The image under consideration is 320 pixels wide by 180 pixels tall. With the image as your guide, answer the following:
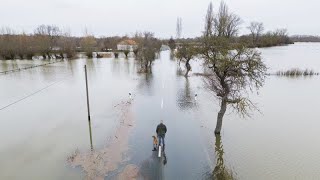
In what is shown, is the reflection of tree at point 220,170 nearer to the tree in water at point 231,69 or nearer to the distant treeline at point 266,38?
the tree in water at point 231,69

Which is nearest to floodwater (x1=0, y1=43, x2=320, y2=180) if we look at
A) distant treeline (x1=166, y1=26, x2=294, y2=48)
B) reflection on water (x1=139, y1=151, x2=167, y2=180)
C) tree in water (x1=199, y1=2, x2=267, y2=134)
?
reflection on water (x1=139, y1=151, x2=167, y2=180)

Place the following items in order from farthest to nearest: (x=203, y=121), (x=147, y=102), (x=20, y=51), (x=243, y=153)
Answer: (x=20, y=51) < (x=147, y=102) < (x=203, y=121) < (x=243, y=153)

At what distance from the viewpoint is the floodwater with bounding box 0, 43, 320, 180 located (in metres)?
13.5

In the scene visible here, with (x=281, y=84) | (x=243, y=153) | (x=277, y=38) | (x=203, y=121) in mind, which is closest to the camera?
(x=243, y=153)

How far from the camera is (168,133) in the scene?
18016 mm

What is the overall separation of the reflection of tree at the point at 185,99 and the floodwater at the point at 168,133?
0.11m

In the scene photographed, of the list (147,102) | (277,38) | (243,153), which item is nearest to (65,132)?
(147,102)

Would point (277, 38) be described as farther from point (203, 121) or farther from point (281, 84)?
point (203, 121)

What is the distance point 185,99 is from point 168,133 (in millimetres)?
10458

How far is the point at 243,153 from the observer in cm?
1529

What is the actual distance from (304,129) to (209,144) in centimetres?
781

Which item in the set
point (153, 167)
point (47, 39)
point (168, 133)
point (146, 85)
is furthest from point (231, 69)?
point (47, 39)

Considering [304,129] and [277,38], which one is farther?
[277,38]

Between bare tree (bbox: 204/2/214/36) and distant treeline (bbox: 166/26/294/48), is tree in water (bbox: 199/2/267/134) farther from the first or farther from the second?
distant treeline (bbox: 166/26/294/48)
